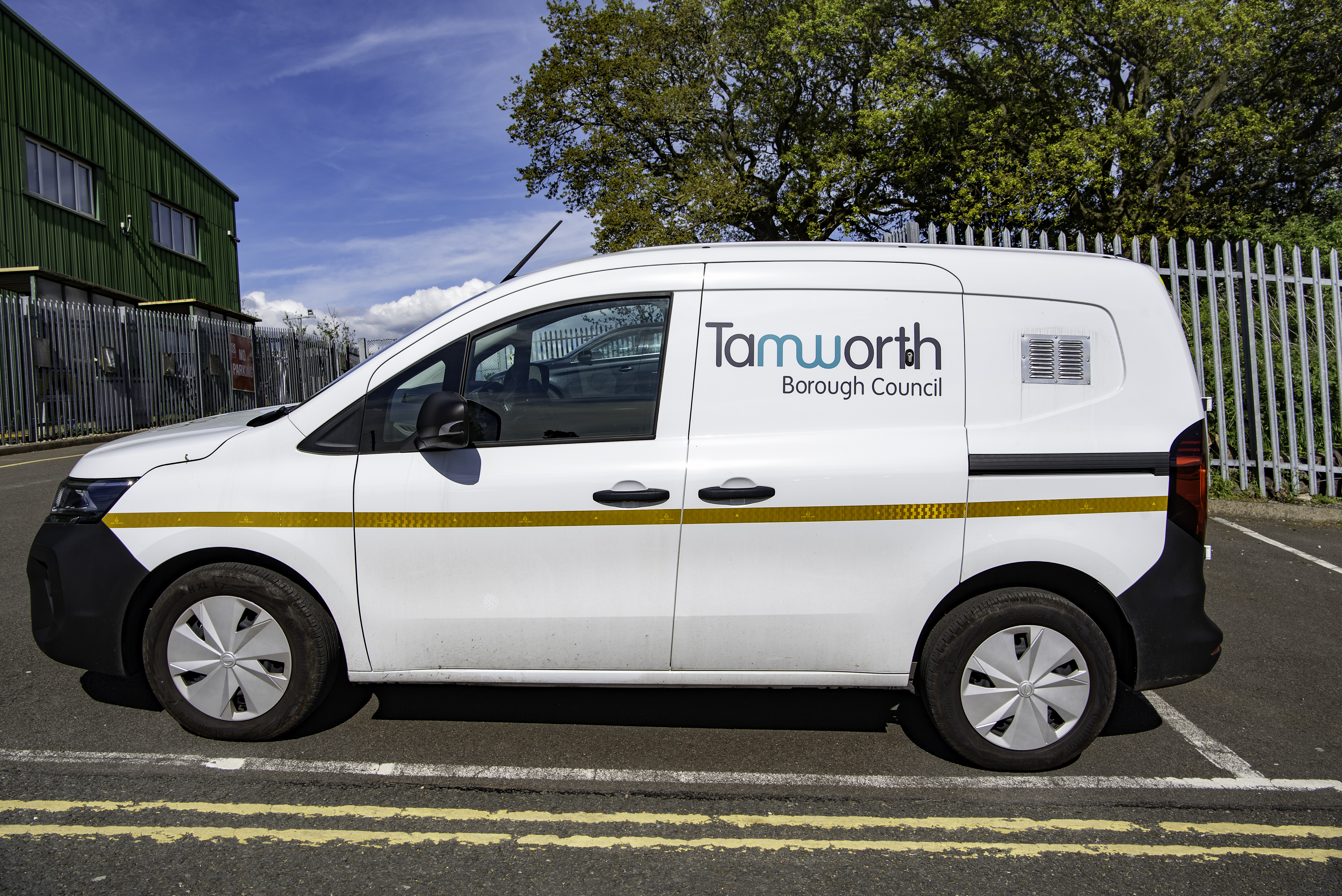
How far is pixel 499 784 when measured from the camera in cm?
314

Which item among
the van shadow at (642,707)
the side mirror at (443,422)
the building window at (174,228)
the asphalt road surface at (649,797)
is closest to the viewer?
the asphalt road surface at (649,797)

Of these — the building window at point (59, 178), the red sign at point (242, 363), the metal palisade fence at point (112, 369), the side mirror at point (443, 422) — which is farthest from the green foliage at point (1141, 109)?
the building window at point (59, 178)

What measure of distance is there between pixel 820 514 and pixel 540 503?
105 centimetres

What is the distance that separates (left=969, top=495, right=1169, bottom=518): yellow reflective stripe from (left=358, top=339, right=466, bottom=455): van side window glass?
81.8 inches

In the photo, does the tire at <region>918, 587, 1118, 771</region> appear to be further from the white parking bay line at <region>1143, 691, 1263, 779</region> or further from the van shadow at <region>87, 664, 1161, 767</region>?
the white parking bay line at <region>1143, 691, 1263, 779</region>

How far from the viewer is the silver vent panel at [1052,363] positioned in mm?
3248

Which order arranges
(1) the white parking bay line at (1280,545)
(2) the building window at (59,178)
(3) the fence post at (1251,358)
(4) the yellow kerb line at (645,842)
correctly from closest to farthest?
(4) the yellow kerb line at (645,842), (1) the white parking bay line at (1280,545), (3) the fence post at (1251,358), (2) the building window at (59,178)

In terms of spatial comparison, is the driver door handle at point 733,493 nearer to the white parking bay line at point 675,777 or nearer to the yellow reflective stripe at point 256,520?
the white parking bay line at point 675,777

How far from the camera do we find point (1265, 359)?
826cm

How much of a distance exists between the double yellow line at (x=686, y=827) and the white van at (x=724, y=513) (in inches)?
16.5

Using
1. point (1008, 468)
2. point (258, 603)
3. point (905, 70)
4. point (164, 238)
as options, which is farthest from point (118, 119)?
point (1008, 468)

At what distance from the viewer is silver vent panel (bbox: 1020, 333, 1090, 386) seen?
10.7 feet

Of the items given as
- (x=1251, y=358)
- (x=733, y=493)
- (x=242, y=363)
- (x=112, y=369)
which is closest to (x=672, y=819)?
(x=733, y=493)

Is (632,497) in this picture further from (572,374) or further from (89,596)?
(89,596)
